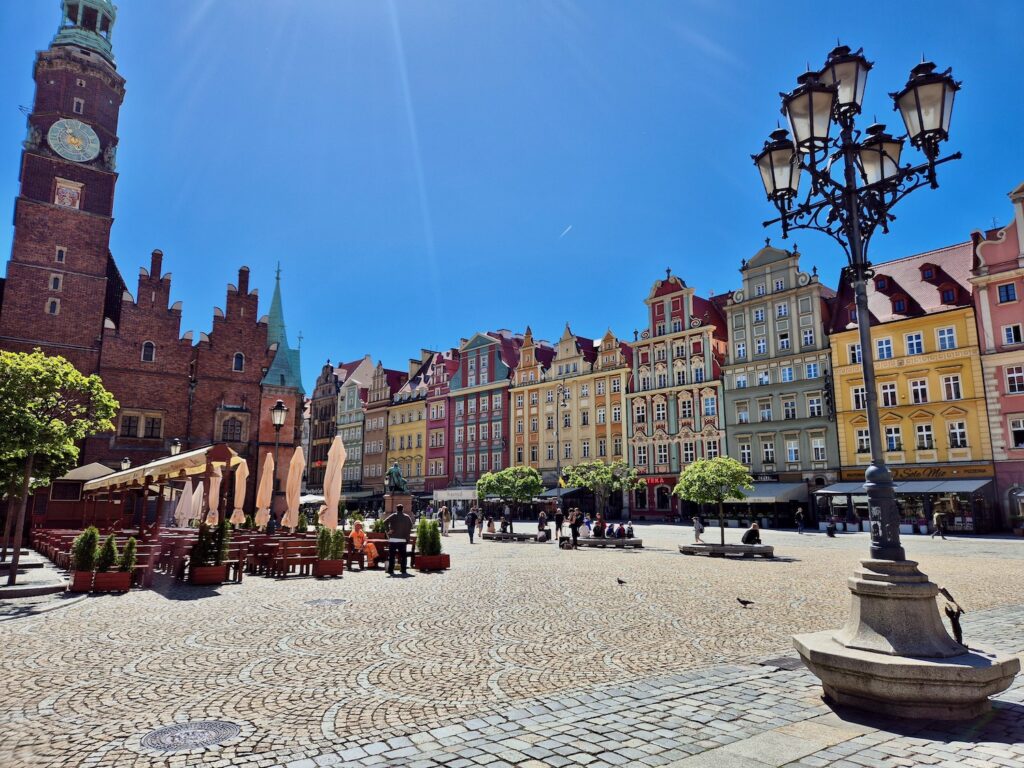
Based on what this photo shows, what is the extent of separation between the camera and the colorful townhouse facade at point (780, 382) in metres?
41.3

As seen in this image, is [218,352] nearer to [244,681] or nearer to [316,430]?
[316,430]

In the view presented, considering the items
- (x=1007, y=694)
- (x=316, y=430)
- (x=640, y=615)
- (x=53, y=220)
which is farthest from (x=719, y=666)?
(x=316, y=430)

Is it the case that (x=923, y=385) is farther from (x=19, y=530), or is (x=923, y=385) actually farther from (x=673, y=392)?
(x=19, y=530)

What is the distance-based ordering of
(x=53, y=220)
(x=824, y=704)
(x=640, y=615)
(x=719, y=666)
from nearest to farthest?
(x=824, y=704) → (x=719, y=666) → (x=640, y=615) → (x=53, y=220)

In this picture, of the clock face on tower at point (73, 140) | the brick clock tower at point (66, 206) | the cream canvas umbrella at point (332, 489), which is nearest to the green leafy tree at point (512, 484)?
the brick clock tower at point (66, 206)

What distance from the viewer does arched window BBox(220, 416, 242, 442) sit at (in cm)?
4518

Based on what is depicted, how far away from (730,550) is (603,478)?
22.7m

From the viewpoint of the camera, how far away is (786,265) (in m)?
44.5

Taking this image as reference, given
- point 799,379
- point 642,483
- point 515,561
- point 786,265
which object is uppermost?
point 786,265

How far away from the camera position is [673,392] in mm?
49500

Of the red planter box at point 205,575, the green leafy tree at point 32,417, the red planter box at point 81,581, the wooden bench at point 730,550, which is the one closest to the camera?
the red planter box at point 81,581

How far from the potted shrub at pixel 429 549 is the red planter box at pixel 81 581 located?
692 centimetres

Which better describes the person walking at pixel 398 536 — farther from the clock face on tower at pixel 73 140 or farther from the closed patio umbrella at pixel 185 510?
the clock face on tower at pixel 73 140

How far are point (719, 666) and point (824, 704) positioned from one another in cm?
150
